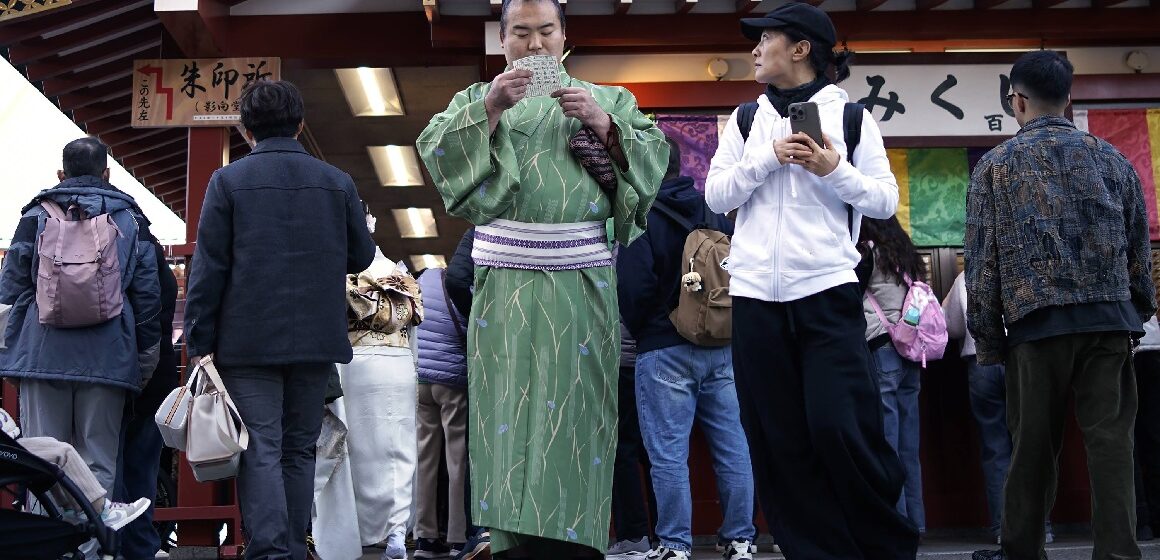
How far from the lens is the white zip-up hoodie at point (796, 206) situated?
3824 mm

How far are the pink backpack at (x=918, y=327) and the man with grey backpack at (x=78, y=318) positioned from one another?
3814 millimetres

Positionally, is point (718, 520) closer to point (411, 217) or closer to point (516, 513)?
point (516, 513)

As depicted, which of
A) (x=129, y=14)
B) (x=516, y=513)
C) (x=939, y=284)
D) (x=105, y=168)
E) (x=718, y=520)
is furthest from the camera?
(x=129, y=14)

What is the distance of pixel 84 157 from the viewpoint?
18.9ft

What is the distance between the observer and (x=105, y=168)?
589 cm

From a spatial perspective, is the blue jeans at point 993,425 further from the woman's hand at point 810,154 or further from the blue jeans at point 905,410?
the woman's hand at point 810,154

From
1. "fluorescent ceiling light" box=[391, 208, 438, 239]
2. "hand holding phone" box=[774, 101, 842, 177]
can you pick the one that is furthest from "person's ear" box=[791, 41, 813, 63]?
"fluorescent ceiling light" box=[391, 208, 438, 239]

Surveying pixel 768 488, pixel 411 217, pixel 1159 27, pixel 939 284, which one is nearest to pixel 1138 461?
pixel 939 284

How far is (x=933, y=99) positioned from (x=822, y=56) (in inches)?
178

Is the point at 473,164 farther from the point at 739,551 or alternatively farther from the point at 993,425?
the point at 993,425

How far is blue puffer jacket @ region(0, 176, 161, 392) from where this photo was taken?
213 inches

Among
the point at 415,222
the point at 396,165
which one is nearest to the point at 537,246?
the point at 396,165

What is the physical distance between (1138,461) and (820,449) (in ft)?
14.6

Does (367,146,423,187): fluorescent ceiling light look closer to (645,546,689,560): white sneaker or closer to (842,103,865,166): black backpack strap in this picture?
(645,546,689,560): white sneaker
